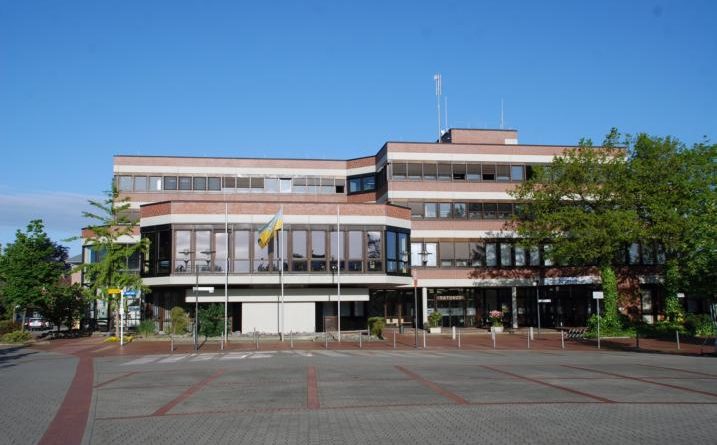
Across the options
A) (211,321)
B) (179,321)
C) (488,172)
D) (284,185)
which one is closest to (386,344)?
(211,321)

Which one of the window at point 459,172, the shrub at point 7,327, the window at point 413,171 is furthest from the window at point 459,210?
the shrub at point 7,327

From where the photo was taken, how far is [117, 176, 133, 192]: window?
5925cm

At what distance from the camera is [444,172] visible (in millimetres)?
55156

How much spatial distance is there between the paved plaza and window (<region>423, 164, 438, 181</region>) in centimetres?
2920

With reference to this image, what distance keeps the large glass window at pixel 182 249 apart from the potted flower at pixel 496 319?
21909 mm

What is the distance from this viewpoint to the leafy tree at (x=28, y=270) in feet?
151

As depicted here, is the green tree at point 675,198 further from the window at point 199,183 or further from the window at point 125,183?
the window at point 125,183

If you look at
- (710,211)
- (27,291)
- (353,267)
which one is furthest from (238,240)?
(710,211)

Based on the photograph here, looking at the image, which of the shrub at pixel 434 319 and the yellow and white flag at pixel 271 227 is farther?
the shrub at pixel 434 319

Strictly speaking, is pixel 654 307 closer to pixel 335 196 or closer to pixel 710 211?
pixel 710 211

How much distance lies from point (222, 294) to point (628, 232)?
2470 cm

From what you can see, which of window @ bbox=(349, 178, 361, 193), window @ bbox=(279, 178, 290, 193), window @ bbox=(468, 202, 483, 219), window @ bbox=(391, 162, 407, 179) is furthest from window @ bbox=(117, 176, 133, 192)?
window @ bbox=(468, 202, 483, 219)

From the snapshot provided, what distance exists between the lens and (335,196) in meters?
62.0

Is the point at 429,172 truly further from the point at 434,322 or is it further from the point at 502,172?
the point at 434,322
